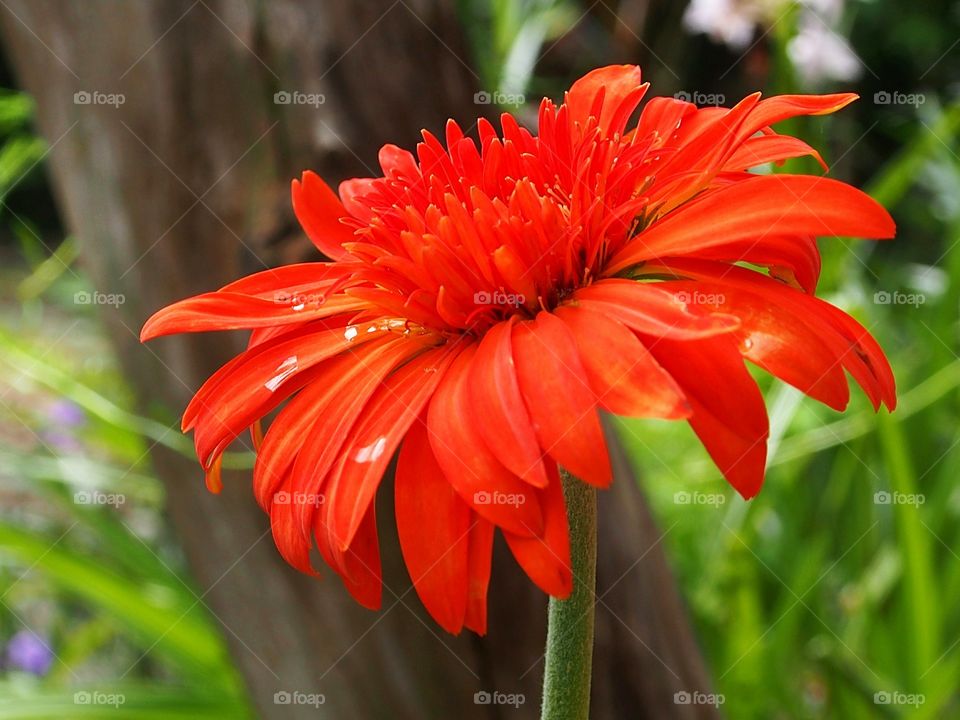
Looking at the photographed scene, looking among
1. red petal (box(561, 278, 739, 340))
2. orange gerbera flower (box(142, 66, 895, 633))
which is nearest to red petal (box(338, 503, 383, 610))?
orange gerbera flower (box(142, 66, 895, 633))

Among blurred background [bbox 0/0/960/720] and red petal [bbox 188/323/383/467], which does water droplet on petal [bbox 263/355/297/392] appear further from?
blurred background [bbox 0/0/960/720]

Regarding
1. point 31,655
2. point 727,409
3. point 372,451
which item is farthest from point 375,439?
point 31,655

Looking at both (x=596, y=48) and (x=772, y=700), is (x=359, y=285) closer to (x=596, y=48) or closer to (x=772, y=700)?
(x=772, y=700)

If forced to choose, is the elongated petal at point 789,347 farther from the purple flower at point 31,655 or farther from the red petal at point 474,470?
the purple flower at point 31,655

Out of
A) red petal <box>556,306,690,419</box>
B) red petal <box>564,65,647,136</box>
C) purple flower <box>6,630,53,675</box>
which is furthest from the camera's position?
purple flower <box>6,630,53,675</box>

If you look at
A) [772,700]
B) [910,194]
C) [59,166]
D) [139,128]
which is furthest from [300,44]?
[910,194]

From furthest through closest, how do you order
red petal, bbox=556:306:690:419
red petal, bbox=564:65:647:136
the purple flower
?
the purple flower → red petal, bbox=564:65:647:136 → red petal, bbox=556:306:690:419

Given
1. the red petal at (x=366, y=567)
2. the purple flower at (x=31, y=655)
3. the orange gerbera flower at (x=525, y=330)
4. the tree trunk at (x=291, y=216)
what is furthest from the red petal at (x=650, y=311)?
the purple flower at (x=31, y=655)
